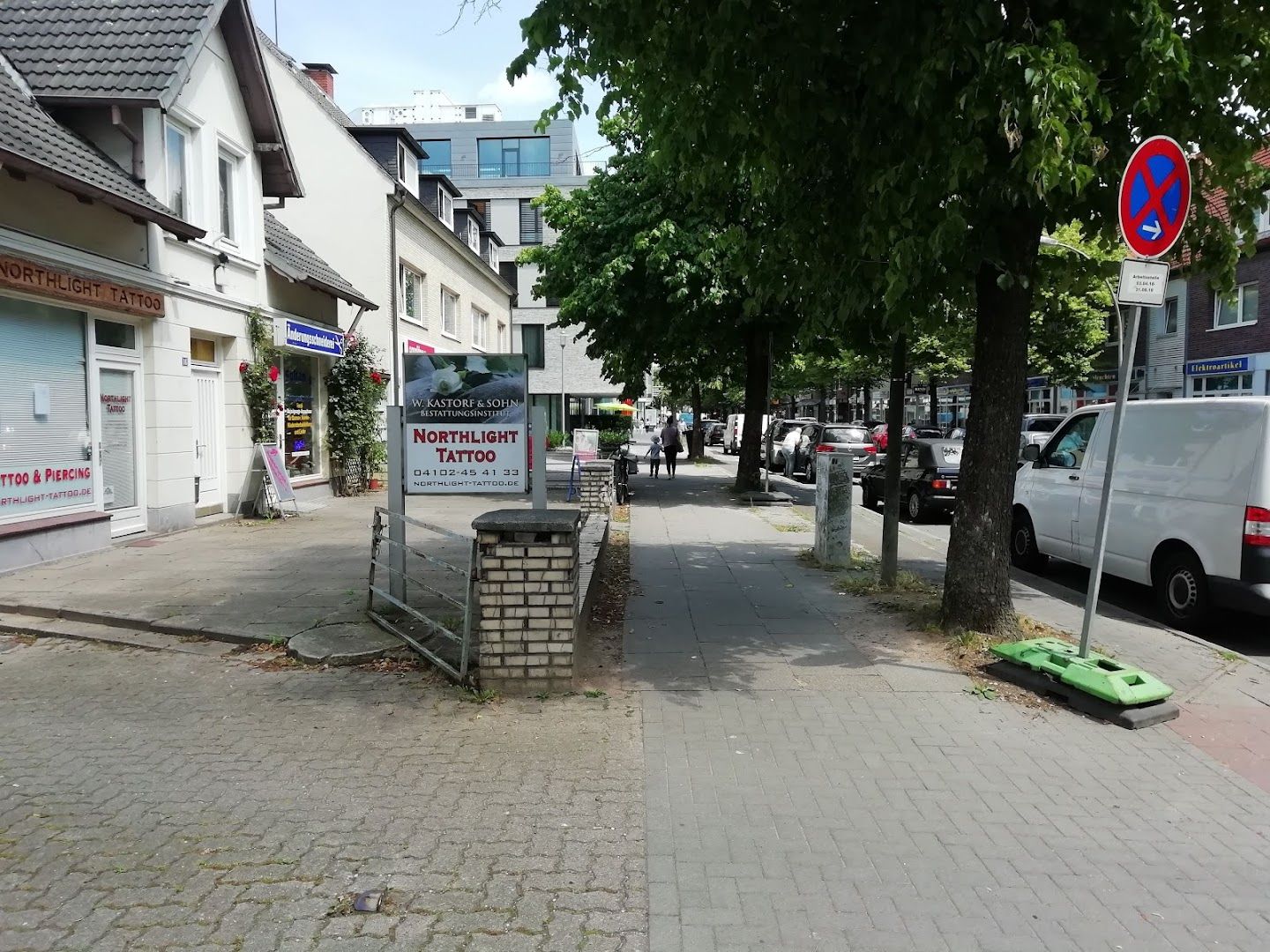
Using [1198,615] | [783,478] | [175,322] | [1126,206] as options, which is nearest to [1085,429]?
[1198,615]

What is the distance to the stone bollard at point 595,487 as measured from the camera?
1420 centimetres

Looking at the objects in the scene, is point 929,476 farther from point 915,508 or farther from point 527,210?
point 527,210

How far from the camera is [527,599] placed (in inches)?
205

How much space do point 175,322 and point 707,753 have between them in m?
9.71

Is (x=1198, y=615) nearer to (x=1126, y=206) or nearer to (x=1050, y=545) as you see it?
(x=1050, y=545)

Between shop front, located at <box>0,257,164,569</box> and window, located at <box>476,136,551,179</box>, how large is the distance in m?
40.2

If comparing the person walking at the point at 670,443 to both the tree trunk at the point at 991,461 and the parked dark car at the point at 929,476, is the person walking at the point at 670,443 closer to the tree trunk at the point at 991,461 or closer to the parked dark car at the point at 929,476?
the parked dark car at the point at 929,476

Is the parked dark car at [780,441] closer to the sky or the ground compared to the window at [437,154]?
closer to the ground

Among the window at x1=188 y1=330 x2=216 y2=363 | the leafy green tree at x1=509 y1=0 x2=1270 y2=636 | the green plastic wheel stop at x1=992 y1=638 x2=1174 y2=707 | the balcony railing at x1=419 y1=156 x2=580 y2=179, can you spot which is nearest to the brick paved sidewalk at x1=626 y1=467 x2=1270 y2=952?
the green plastic wheel stop at x1=992 y1=638 x2=1174 y2=707

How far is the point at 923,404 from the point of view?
2368 inches

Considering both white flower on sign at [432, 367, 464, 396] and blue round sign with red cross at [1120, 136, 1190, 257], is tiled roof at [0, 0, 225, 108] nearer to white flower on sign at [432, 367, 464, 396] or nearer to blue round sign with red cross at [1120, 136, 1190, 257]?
white flower on sign at [432, 367, 464, 396]

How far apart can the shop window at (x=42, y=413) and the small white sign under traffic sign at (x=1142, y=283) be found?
9.51 metres

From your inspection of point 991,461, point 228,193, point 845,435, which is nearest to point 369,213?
point 228,193

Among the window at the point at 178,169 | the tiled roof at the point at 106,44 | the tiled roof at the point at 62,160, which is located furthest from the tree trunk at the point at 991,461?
the window at the point at 178,169
